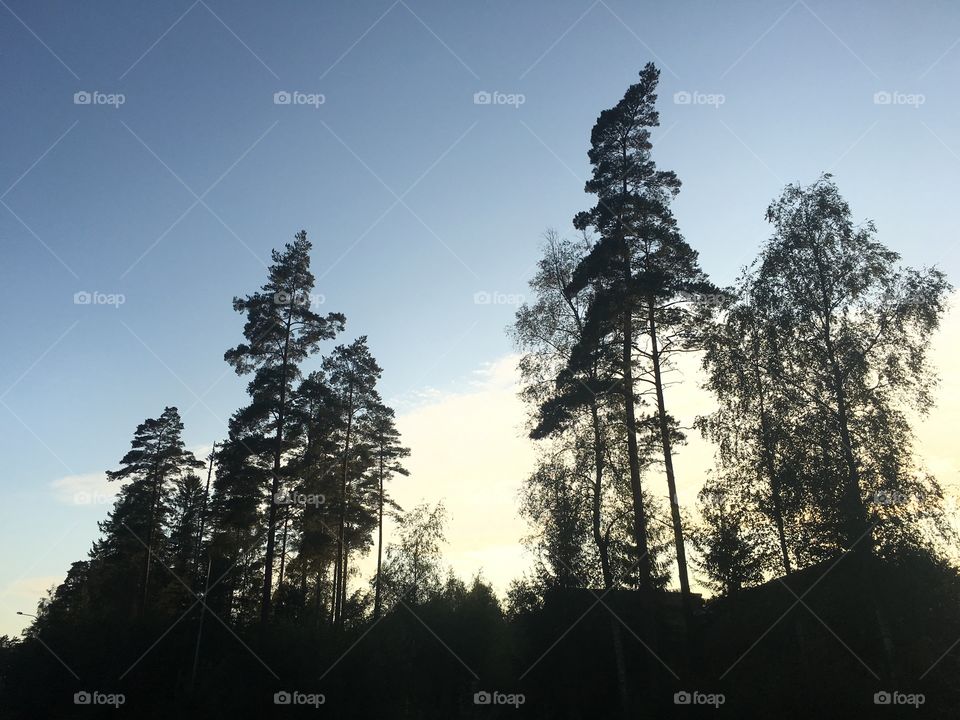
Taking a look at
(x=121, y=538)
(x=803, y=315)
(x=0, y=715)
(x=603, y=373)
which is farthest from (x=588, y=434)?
(x=121, y=538)

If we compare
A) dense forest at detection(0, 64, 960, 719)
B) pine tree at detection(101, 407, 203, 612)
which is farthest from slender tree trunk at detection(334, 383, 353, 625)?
pine tree at detection(101, 407, 203, 612)

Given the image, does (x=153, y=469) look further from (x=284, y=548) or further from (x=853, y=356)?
(x=853, y=356)

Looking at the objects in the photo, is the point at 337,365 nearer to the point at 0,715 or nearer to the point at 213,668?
the point at 213,668

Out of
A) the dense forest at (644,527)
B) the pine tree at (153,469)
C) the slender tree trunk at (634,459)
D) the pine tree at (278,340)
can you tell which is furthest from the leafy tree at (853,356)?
the pine tree at (153,469)

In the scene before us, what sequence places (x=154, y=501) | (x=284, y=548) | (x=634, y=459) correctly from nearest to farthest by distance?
(x=634, y=459) → (x=284, y=548) → (x=154, y=501)

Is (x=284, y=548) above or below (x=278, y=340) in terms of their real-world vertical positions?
below

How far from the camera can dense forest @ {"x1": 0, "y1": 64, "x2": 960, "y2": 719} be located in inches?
683

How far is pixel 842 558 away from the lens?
1758 cm

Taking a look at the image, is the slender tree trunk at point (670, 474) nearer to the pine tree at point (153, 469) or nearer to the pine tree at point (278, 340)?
the pine tree at point (278, 340)

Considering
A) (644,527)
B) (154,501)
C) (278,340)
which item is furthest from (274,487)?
(154,501)

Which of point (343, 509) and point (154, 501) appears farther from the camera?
point (154, 501)

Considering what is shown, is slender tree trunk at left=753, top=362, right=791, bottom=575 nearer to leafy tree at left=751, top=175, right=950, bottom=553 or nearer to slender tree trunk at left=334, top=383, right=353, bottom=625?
leafy tree at left=751, top=175, right=950, bottom=553

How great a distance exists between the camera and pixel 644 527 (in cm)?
1828

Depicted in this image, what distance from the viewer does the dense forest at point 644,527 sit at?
17.3 m
